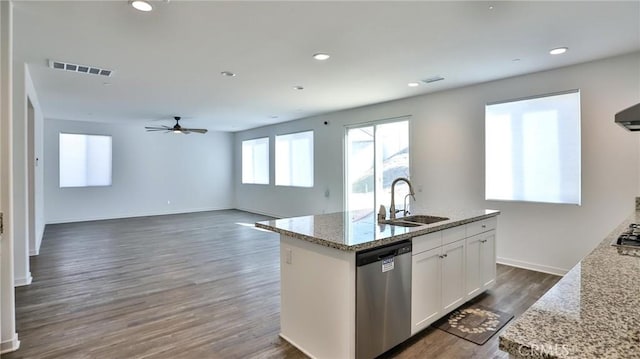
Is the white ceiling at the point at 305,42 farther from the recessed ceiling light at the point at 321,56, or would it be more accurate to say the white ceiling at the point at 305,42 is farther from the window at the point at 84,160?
the window at the point at 84,160

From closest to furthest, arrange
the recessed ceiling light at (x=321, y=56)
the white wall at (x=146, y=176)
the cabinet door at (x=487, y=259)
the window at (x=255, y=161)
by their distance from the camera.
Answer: the cabinet door at (x=487, y=259)
the recessed ceiling light at (x=321, y=56)
the white wall at (x=146, y=176)
the window at (x=255, y=161)

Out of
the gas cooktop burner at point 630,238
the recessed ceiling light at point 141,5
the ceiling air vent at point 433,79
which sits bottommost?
the gas cooktop burner at point 630,238

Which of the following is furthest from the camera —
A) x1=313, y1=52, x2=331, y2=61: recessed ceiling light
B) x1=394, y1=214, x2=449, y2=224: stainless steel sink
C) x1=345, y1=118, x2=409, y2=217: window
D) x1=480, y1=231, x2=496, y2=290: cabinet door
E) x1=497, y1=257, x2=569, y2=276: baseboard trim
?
x1=345, y1=118, x2=409, y2=217: window

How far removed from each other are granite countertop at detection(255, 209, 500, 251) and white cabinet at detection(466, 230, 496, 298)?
24 centimetres

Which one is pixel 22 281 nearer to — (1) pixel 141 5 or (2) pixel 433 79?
(1) pixel 141 5

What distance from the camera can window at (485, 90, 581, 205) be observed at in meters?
4.08

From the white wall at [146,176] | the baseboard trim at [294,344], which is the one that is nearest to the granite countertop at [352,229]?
the baseboard trim at [294,344]

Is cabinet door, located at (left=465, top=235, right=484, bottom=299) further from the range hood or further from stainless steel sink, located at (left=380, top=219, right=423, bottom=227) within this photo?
the range hood

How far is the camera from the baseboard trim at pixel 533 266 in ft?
13.8

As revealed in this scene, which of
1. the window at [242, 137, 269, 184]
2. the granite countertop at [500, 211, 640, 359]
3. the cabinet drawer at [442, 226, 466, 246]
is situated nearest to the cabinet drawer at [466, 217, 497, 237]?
the cabinet drawer at [442, 226, 466, 246]

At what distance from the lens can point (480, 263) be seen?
3303 millimetres

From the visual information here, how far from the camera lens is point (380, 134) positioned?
642 centimetres

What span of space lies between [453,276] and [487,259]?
2.46ft

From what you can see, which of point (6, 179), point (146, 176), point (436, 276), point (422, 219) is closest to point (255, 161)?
point (146, 176)
